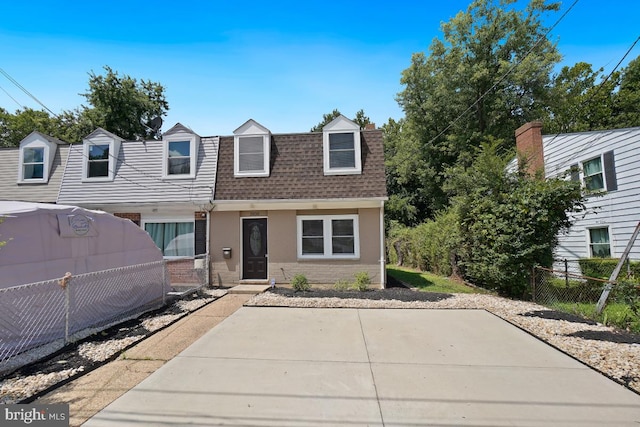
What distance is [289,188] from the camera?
10.9 metres

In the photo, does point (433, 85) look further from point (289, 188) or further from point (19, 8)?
point (19, 8)

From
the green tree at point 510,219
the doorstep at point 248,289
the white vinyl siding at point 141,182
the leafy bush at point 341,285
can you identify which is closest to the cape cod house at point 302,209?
the leafy bush at point 341,285

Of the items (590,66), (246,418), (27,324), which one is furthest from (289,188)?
(590,66)

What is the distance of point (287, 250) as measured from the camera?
10797 mm

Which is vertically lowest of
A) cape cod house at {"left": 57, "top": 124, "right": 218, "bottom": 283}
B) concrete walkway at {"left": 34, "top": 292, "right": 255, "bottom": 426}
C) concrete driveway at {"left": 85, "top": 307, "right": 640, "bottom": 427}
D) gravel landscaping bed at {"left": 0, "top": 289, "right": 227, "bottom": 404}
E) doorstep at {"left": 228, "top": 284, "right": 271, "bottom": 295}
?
concrete driveway at {"left": 85, "top": 307, "right": 640, "bottom": 427}

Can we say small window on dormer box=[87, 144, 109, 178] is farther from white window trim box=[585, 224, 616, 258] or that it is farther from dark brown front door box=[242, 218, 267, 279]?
white window trim box=[585, 224, 616, 258]

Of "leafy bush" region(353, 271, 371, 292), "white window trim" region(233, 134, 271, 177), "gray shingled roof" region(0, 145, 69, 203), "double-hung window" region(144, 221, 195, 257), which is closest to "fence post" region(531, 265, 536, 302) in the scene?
"leafy bush" region(353, 271, 371, 292)

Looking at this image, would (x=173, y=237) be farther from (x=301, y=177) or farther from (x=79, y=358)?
(x=79, y=358)

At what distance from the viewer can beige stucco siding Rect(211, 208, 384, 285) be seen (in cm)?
1055

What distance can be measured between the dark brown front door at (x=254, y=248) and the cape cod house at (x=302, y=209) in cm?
3

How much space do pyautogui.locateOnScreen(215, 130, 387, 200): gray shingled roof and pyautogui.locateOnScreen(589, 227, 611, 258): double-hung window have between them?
30.4 feet

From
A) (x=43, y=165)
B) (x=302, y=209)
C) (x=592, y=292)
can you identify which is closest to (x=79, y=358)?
(x=302, y=209)

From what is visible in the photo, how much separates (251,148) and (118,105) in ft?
63.6

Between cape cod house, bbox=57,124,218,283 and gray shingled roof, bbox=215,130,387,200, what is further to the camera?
cape cod house, bbox=57,124,218,283
